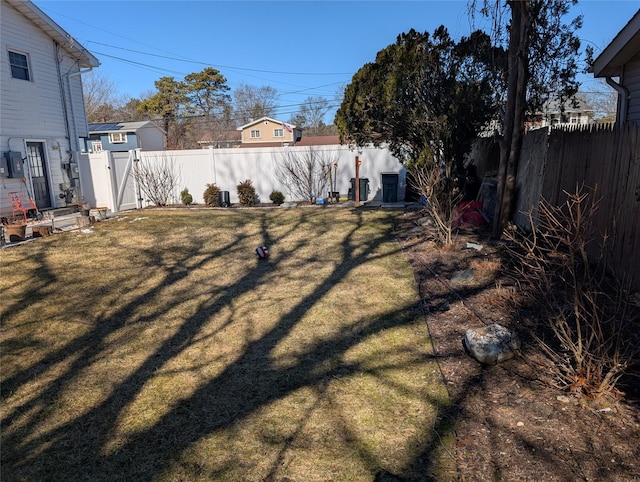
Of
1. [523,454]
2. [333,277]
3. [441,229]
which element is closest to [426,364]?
[523,454]

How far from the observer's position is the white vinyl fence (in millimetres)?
13047

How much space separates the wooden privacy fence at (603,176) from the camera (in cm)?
442

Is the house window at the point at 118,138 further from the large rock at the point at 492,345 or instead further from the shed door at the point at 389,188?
the large rock at the point at 492,345

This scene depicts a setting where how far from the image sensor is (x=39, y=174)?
1251cm

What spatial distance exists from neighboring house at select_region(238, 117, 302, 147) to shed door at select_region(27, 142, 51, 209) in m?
28.8

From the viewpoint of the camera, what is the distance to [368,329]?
4.44m

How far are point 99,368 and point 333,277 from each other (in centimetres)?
329

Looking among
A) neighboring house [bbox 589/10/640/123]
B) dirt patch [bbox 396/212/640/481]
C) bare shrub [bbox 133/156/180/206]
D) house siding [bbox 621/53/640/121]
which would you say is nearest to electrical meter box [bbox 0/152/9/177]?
bare shrub [bbox 133/156/180/206]

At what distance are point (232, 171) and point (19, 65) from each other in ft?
21.6

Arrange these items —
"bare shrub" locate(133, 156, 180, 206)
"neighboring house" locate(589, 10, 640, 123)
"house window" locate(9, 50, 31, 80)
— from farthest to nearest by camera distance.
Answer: "bare shrub" locate(133, 156, 180, 206)
"house window" locate(9, 50, 31, 80)
"neighboring house" locate(589, 10, 640, 123)

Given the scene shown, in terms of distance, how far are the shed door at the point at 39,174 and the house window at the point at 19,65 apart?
73.4 inches

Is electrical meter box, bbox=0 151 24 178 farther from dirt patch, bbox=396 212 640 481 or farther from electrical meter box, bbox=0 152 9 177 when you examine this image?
dirt patch, bbox=396 212 640 481

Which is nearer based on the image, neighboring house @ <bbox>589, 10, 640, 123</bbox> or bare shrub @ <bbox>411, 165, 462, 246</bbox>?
neighboring house @ <bbox>589, 10, 640, 123</bbox>

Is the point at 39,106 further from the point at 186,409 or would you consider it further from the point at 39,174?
the point at 186,409
